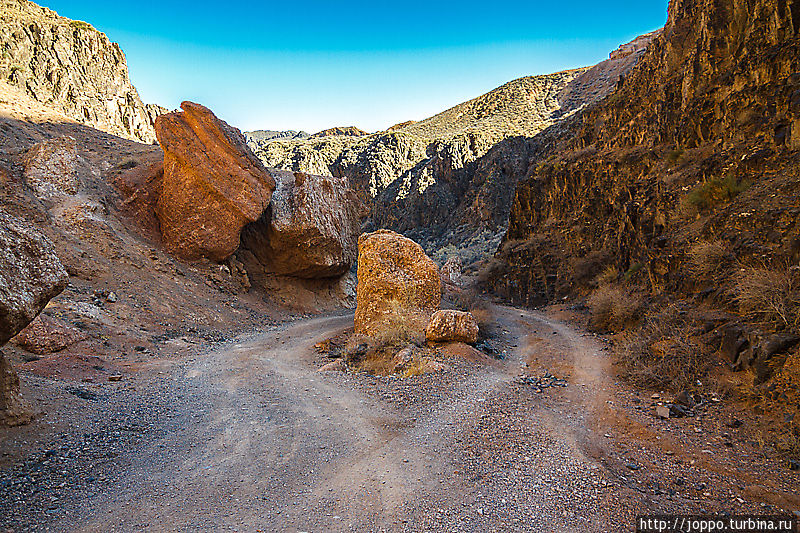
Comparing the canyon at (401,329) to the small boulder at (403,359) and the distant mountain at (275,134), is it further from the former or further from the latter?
the distant mountain at (275,134)

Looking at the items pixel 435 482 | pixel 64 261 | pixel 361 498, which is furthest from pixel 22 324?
pixel 64 261

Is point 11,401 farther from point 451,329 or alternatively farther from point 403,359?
point 451,329

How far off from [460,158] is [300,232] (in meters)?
47.2

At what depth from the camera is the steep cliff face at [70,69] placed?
27.0m

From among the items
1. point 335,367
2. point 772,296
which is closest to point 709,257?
point 772,296

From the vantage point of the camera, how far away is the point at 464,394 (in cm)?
705

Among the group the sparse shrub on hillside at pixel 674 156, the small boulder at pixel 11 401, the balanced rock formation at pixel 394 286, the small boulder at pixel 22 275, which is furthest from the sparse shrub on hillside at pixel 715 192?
the small boulder at pixel 11 401

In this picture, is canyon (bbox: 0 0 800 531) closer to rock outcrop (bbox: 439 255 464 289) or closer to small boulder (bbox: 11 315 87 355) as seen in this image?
small boulder (bbox: 11 315 87 355)

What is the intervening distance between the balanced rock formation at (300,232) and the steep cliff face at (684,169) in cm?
1161

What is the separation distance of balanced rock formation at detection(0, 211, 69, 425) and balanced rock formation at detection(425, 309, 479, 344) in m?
7.36

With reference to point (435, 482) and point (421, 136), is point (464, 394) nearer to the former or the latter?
point (435, 482)

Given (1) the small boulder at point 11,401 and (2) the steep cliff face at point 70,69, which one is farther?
(2) the steep cliff face at point 70,69

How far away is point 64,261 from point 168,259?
4.27 metres

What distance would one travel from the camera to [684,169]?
1491 cm
